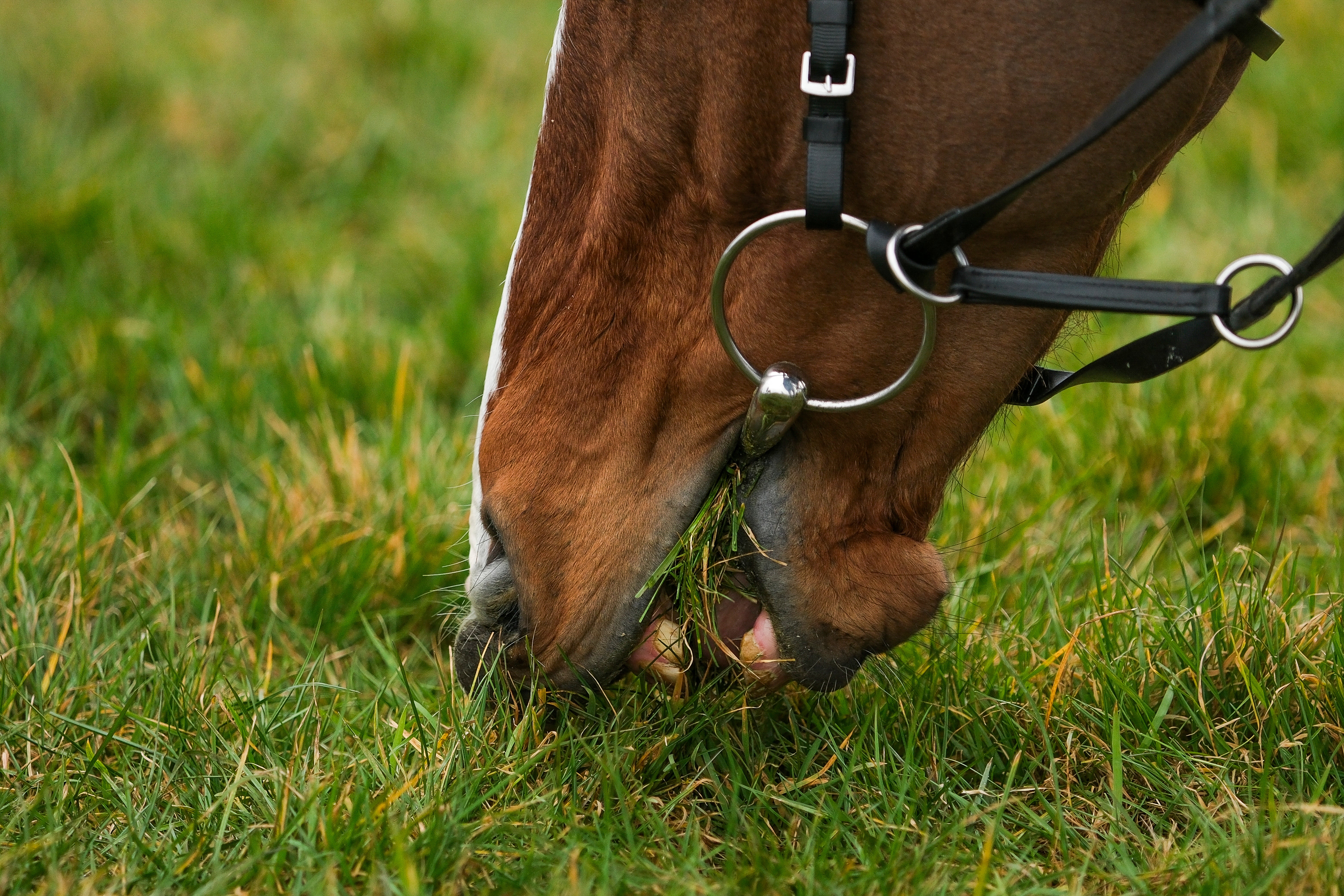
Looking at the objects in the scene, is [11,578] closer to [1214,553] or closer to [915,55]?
[915,55]

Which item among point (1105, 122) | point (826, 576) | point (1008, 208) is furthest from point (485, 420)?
point (1105, 122)

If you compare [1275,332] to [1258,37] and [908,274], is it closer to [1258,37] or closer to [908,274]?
[1258,37]

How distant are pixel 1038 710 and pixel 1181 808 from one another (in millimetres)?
225

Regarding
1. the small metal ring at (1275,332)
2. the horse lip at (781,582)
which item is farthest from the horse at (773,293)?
the small metal ring at (1275,332)

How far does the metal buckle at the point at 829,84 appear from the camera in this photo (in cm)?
138

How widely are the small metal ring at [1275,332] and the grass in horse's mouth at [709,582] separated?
0.58 metres

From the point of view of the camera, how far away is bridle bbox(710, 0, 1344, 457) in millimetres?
1338

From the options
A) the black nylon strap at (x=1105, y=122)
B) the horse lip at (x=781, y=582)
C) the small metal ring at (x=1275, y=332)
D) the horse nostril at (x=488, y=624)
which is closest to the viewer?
the black nylon strap at (x=1105, y=122)

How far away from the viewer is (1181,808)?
5.74 ft

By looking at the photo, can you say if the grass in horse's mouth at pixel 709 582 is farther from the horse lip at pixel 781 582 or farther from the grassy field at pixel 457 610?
the grassy field at pixel 457 610

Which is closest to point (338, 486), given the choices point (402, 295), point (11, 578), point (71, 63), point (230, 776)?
point (11, 578)

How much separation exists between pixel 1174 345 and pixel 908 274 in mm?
407

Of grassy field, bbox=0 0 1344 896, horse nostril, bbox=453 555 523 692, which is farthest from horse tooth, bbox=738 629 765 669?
horse nostril, bbox=453 555 523 692

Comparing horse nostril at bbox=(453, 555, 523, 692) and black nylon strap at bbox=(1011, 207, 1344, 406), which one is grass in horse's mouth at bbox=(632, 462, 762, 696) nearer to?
horse nostril at bbox=(453, 555, 523, 692)
